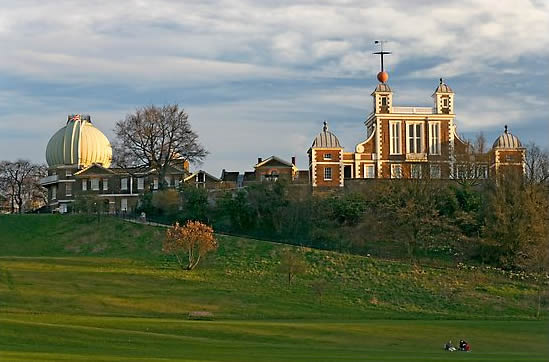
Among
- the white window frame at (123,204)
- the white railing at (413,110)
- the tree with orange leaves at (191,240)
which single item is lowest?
the tree with orange leaves at (191,240)

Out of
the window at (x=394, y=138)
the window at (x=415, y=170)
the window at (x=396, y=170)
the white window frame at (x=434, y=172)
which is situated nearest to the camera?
the window at (x=415, y=170)

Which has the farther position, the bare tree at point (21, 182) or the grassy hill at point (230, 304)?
the bare tree at point (21, 182)

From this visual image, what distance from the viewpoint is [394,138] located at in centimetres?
9325

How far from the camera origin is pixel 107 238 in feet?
254

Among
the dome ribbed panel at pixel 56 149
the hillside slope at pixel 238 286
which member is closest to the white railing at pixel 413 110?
the hillside slope at pixel 238 286

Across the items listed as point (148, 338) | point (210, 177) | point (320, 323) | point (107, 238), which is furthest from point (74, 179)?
point (148, 338)

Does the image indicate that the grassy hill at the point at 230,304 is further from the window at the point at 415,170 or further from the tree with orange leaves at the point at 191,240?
the window at the point at 415,170

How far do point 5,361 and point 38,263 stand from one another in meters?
40.5

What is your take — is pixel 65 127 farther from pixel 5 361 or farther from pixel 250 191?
pixel 5 361

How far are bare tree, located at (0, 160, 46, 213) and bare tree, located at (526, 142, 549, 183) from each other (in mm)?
57171

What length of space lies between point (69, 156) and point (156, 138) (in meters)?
16.8

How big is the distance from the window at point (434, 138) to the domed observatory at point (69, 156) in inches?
1331

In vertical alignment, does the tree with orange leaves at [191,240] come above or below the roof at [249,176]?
below

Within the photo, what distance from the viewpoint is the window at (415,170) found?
82606 mm
